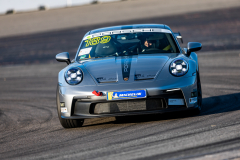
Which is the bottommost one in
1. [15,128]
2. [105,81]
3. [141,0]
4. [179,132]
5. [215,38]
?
[141,0]

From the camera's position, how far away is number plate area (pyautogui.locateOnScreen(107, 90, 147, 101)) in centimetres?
537

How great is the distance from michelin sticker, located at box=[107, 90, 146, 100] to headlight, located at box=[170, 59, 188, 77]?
583mm

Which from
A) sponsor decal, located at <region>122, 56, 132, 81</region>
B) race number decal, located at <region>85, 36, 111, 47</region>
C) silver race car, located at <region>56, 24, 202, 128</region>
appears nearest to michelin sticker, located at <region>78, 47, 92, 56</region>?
race number decal, located at <region>85, 36, 111, 47</region>

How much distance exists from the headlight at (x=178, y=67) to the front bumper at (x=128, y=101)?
0.13 metres

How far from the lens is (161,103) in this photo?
5.47 metres

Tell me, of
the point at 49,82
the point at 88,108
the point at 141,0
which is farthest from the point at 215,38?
the point at 141,0

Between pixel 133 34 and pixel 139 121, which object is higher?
pixel 133 34

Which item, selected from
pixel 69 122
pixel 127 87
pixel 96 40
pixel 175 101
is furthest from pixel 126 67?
pixel 96 40

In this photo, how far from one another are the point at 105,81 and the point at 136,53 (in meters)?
1.16

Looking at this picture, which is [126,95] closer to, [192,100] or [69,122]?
[192,100]

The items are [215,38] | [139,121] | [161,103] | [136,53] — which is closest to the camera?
[161,103]

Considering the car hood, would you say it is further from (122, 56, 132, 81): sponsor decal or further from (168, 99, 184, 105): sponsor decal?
(168, 99, 184, 105): sponsor decal

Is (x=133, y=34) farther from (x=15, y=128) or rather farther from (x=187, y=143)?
(x=187, y=143)

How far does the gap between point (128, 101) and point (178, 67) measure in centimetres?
87
